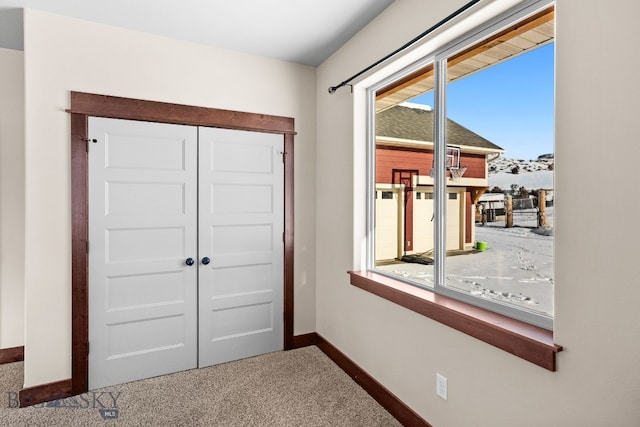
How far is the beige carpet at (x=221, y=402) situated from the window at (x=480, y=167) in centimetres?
90

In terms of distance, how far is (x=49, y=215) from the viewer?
2328 millimetres

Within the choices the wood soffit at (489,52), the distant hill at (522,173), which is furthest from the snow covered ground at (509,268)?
the wood soffit at (489,52)

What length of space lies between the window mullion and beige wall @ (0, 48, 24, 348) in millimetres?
3300

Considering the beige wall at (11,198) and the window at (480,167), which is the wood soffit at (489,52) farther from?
the beige wall at (11,198)

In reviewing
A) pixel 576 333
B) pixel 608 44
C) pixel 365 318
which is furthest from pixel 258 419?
pixel 608 44

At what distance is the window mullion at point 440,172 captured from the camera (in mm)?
2008

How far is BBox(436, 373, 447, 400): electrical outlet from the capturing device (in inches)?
71.1

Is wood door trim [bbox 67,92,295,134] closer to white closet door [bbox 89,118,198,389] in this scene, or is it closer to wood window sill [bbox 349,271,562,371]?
white closet door [bbox 89,118,198,389]

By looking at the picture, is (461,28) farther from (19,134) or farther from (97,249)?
(19,134)

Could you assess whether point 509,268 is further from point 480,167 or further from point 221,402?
point 221,402

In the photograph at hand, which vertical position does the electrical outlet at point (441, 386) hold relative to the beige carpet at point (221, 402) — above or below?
above

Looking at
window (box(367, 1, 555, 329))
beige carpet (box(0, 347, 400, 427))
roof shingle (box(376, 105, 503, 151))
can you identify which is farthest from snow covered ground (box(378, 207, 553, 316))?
beige carpet (box(0, 347, 400, 427))

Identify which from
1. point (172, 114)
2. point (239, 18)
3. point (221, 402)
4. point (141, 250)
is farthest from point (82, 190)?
point (221, 402)

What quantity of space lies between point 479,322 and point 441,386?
50 cm
